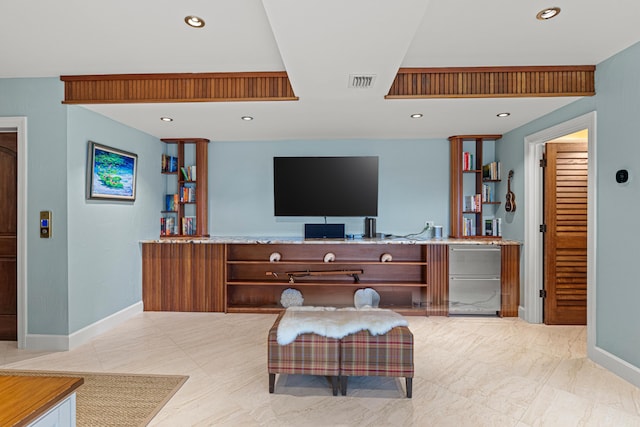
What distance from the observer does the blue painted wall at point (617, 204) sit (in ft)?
8.26

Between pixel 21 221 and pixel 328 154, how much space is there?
3427 millimetres

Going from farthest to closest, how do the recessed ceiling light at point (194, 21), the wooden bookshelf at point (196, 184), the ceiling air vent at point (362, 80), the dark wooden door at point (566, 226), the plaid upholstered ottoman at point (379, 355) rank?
the wooden bookshelf at point (196, 184), the dark wooden door at point (566, 226), the ceiling air vent at point (362, 80), the plaid upholstered ottoman at point (379, 355), the recessed ceiling light at point (194, 21)

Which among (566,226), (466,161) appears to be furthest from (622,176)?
(466,161)

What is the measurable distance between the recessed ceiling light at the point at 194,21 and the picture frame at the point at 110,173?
187 centimetres

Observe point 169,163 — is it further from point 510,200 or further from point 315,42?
point 510,200

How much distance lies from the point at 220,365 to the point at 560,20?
11.2 feet

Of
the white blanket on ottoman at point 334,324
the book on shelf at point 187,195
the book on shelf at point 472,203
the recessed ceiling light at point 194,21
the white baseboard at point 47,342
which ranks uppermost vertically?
the recessed ceiling light at point 194,21

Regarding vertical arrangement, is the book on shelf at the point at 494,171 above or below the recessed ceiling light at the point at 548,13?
below

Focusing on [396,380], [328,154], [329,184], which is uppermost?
[328,154]

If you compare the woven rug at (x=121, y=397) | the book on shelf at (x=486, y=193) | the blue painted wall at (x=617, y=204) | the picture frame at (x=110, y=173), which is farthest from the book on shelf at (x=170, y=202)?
the blue painted wall at (x=617, y=204)

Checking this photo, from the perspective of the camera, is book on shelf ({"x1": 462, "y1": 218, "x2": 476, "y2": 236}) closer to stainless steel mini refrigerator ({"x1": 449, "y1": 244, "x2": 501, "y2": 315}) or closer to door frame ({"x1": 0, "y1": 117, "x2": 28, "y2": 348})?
stainless steel mini refrigerator ({"x1": 449, "y1": 244, "x2": 501, "y2": 315})

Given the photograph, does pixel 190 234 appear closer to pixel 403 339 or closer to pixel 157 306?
pixel 157 306

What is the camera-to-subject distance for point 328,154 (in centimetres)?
488

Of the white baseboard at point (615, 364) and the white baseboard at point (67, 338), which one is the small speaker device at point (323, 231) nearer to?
the white baseboard at point (67, 338)
